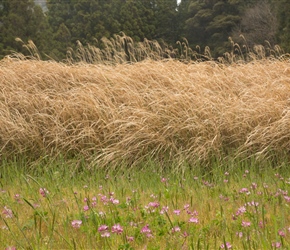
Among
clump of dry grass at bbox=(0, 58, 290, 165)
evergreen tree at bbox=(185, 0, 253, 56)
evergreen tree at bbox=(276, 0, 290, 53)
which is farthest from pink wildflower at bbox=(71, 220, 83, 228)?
evergreen tree at bbox=(185, 0, 253, 56)

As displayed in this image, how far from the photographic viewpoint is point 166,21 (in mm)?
26391

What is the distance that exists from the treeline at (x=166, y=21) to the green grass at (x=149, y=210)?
15.4m

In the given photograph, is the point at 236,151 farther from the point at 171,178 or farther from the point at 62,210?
the point at 62,210

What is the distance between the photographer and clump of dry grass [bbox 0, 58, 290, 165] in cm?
370

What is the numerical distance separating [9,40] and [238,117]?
14929mm

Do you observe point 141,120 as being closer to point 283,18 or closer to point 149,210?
point 149,210

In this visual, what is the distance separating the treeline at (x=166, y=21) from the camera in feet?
64.7

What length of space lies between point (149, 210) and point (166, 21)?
1000 inches

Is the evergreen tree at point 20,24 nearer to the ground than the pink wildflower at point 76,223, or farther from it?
farther from it

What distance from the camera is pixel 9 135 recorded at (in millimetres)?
4074

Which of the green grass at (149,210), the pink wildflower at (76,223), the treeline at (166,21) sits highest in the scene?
the treeline at (166,21)

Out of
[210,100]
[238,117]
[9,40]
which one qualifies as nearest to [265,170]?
[238,117]

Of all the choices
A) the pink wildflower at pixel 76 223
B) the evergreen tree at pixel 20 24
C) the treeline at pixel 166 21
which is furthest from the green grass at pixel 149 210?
the treeline at pixel 166 21

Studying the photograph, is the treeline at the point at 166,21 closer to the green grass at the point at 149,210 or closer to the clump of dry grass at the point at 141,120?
the clump of dry grass at the point at 141,120
